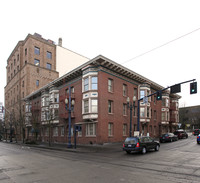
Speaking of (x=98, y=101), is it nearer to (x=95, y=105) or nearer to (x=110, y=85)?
(x=95, y=105)

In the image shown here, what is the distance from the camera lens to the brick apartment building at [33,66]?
170ft

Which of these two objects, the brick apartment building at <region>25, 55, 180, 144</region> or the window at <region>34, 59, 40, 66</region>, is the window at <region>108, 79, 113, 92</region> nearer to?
the brick apartment building at <region>25, 55, 180, 144</region>

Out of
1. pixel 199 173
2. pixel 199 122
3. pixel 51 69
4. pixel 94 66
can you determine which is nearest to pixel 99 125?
pixel 94 66

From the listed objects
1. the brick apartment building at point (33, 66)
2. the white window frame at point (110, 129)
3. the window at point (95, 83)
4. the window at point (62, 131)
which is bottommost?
the window at point (62, 131)

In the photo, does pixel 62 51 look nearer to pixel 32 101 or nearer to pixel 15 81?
pixel 15 81

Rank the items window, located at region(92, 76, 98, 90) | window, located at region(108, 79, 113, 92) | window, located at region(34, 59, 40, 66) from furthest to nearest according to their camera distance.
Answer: window, located at region(34, 59, 40, 66)
window, located at region(108, 79, 113, 92)
window, located at region(92, 76, 98, 90)

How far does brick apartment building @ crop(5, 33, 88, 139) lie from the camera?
5184 centimetres

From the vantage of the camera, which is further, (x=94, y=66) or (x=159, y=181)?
(x=94, y=66)

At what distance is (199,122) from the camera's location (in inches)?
3059

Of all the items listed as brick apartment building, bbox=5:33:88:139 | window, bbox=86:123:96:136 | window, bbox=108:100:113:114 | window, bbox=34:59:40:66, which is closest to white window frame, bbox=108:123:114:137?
window, bbox=108:100:113:114

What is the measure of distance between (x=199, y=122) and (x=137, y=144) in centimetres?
7285

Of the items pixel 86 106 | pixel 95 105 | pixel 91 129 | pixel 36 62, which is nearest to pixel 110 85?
pixel 95 105

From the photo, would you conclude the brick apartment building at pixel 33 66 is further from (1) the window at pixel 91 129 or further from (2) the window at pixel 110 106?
(2) the window at pixel 110 106

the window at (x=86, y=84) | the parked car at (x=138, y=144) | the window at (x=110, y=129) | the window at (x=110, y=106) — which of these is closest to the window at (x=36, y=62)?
the window at (x=86, y=84)
